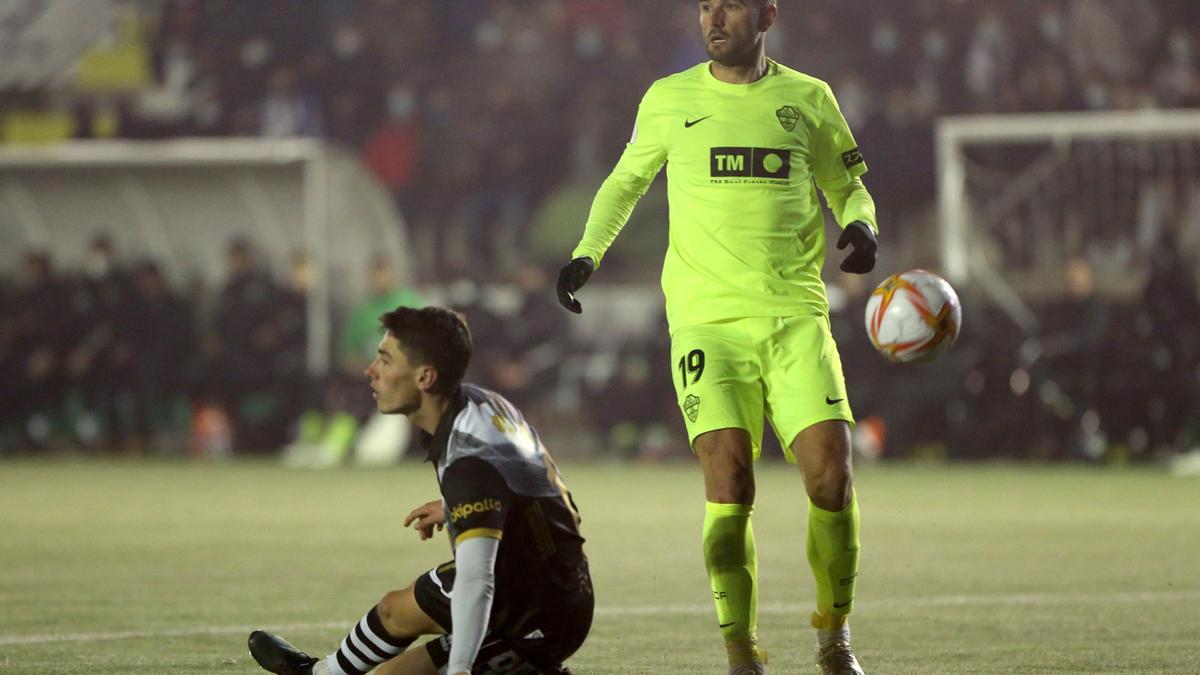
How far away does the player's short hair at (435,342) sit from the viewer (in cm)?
491

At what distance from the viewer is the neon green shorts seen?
231 inches

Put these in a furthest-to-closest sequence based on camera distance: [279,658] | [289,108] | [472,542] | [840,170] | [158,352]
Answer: [289,108] < [158,352] < [840,170] < [279,658] < [472,542]

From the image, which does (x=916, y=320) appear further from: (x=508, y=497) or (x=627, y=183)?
(x=508, y=497)

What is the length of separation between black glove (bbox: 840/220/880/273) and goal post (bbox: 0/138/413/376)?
12979mm

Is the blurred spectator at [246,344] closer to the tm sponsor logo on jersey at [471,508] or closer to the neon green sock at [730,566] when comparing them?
the neon green sock at [730,566]

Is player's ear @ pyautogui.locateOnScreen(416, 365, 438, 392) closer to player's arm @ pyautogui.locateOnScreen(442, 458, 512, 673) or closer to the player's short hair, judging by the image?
the player's short hair

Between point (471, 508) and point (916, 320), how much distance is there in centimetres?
194

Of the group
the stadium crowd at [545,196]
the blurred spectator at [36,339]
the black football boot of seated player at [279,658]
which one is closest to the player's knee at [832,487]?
the black football boot of seated player at [279,658]

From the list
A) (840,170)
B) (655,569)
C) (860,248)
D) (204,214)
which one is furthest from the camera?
(204,214)

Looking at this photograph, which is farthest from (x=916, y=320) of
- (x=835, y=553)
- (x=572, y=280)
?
(x=572, y=280)

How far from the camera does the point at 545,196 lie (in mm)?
20469

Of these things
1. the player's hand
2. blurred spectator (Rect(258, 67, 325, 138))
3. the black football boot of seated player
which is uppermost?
blurred spectator (Rect(258, 67, 325, 138))

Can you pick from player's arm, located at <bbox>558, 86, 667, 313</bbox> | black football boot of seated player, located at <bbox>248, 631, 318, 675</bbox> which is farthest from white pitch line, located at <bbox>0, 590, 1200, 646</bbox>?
player's arm, located at <bbox>558, 86, 667, 313</bbox>

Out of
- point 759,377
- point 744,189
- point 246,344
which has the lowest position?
point 246,344
